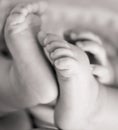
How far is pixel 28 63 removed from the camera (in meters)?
0.57

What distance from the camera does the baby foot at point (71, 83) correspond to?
53 cm

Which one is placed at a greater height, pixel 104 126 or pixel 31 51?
pixel 31 51

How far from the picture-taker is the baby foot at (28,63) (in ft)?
1.84

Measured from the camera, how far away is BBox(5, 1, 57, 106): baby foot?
56 cm

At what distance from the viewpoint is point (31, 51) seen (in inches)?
22.9

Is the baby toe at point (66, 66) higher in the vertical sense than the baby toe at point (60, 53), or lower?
lower

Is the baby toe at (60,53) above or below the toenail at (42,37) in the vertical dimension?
above

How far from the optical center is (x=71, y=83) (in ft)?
1.76

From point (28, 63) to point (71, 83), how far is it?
8 centimetres

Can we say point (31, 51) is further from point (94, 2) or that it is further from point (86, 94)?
point (94, 2)

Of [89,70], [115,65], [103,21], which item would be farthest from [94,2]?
[89,70]

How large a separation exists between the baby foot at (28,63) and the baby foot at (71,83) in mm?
18

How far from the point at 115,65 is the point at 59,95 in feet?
0.64

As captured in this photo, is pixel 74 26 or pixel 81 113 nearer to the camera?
pixel 81 113
